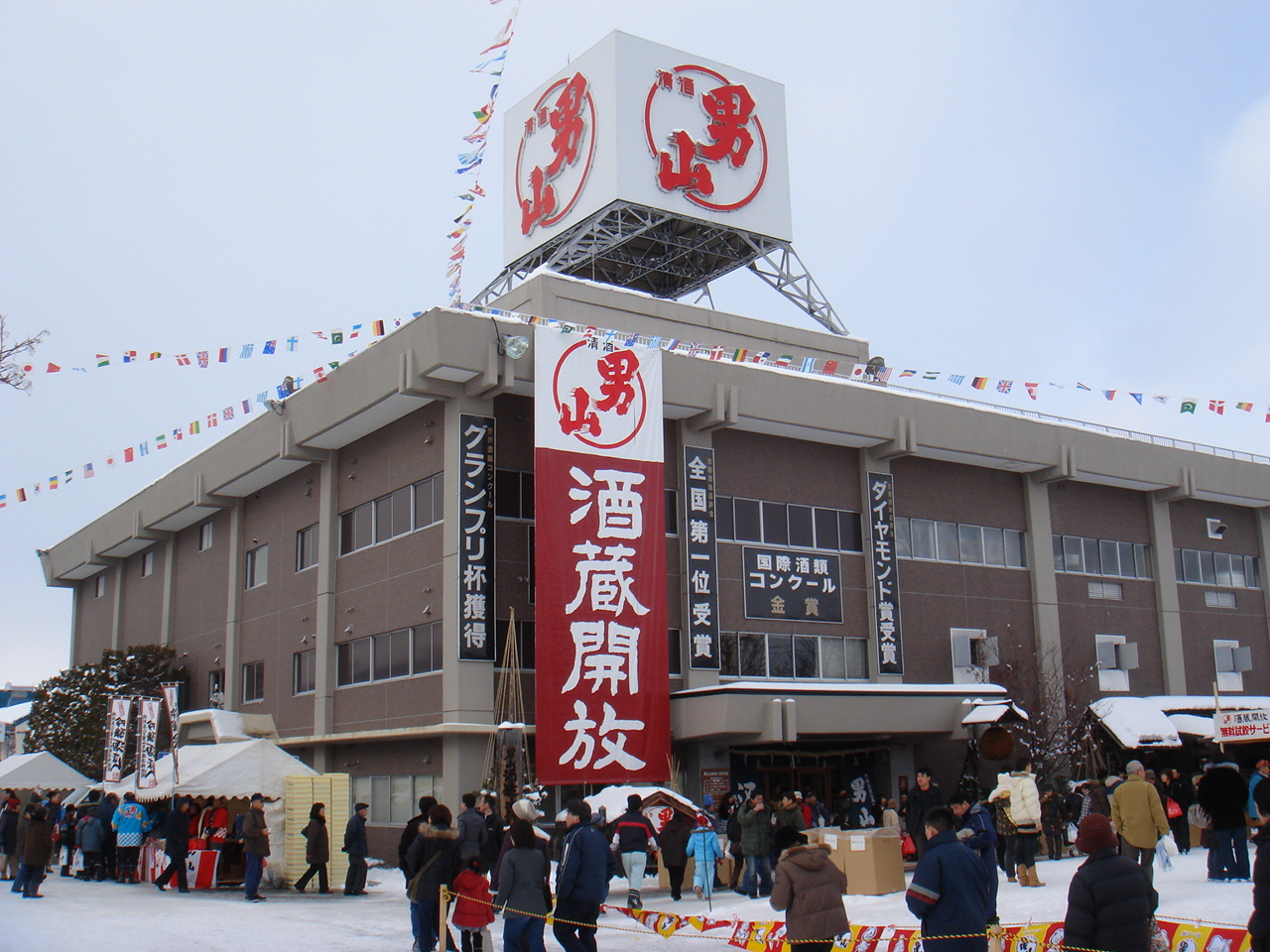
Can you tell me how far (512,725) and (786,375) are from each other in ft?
35.4

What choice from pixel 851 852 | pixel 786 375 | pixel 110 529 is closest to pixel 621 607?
pixel 786 375

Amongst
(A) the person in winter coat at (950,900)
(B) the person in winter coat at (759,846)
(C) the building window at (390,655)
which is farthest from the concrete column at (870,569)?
(A) the person in winter coat at (950,900)

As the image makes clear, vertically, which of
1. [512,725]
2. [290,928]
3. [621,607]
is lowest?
[290,928]

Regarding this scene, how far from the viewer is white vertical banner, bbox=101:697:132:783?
2273 centimetres

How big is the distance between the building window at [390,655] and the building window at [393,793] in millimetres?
2235

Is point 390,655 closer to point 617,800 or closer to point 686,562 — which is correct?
point 686,562

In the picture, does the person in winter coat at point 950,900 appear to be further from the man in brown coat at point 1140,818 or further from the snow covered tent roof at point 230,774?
the snow covered tent roof at point 230,774

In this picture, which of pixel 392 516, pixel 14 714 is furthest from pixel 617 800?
pixel 14 714

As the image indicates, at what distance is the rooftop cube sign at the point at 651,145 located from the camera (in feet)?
115

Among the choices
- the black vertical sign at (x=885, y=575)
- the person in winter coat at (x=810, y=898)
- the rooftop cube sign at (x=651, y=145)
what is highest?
the rooftop cube sign at (x=651, y=145)

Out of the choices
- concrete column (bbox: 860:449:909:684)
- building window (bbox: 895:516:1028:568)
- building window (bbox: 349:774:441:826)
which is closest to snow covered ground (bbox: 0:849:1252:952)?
building window (bbox: 349:774:441:826)

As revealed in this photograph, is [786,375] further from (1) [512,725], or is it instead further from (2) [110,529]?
(2) [110,529]

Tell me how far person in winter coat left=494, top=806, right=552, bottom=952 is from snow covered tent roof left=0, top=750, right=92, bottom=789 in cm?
2453

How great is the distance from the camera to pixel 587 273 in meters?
39.1
